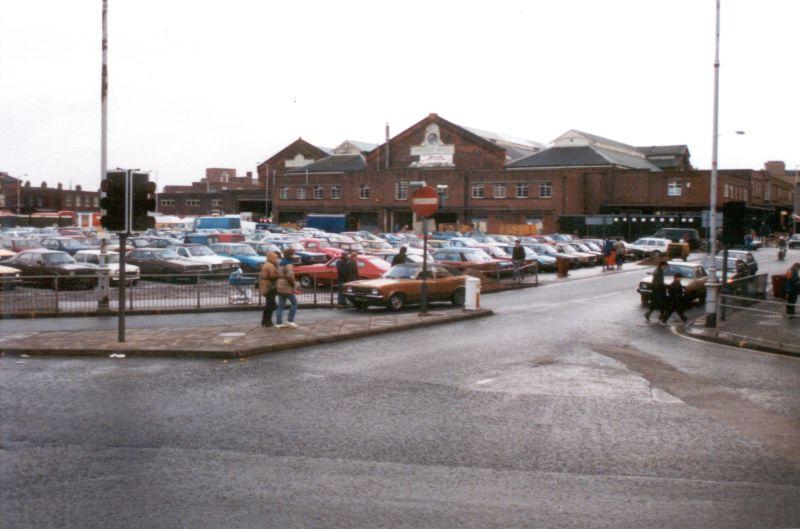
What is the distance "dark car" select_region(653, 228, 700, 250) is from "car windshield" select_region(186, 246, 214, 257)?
37.8 metres

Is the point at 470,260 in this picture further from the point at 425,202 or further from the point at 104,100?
the point at 104,100

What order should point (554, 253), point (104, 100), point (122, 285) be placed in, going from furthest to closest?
1. point (554, 253)
2. point (104, 100)
3. point (122, 285)

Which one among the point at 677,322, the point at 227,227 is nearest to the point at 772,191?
the point at 227,227

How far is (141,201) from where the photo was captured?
1466 cm

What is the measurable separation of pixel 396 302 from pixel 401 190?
59773 mm

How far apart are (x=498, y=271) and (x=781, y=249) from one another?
2966 cm

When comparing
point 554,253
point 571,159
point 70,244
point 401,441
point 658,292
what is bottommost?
point 401,441

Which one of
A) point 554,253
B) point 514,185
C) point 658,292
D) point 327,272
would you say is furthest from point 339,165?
point 658,292

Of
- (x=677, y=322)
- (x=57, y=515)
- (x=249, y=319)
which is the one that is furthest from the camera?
(x=677, y=322)

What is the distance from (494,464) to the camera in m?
8.27

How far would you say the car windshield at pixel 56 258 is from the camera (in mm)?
32103

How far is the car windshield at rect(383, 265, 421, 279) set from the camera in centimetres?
2452

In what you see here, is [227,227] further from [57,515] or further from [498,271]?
[57,515]

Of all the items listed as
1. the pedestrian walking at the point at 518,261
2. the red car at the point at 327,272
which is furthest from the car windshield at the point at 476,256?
the red car at the point at 327,272
